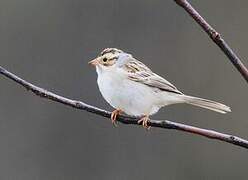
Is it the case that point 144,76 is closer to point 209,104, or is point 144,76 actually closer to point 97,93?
point 209,104

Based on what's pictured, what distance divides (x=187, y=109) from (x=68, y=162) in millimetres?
1136

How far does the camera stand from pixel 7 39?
7.38 metres

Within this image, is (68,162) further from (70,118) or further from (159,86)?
(159,86)

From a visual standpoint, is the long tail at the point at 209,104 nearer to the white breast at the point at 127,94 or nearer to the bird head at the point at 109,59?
the white breast at the point at 127,94

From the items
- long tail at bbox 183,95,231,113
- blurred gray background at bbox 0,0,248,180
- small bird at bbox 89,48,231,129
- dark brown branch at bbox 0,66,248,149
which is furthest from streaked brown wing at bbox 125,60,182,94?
blurred gray background at bbox 0,0,248,180

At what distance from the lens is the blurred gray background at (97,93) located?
6.84m

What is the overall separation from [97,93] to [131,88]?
3834mm

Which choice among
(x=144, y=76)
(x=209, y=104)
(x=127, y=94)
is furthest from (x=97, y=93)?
(x=209, y=104)

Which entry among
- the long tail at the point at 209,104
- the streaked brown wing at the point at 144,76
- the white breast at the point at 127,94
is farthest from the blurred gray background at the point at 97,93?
the long tail at the point at 209,104

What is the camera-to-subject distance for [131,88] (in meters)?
2.70

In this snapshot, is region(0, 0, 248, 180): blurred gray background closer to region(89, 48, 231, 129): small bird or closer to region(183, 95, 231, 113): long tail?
region(89, 48, 231, 129): small bird

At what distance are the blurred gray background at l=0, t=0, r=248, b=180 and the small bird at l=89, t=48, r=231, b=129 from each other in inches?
147

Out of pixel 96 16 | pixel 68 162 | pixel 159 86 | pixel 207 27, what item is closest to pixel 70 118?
pixel 68 162

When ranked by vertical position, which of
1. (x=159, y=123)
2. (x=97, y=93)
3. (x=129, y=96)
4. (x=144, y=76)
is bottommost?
(x=159, y=123)
